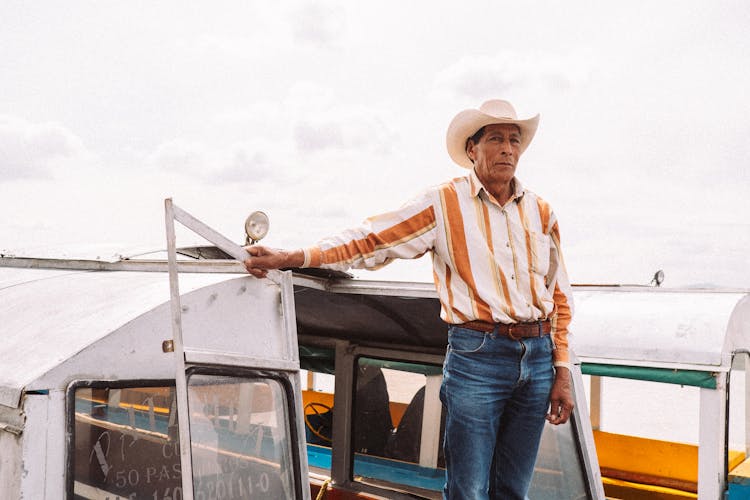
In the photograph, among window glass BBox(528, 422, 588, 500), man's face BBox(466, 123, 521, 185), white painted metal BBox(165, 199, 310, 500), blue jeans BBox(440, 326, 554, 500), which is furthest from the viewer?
window glass BBox(528, 422, 588, 500)

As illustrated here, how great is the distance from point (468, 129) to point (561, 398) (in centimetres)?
117

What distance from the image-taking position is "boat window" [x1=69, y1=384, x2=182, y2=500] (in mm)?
2348

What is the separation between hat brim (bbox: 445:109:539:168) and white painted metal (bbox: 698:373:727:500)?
2.09 meters

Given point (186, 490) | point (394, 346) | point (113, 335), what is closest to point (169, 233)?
point (113, 335)

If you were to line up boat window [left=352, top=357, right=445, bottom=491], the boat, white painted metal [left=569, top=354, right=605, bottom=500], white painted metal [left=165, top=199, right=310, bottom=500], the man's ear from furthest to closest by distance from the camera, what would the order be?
boat window [left=352, top=357, right=445, bottom=491] → white painted metal [left=569, top=354, right=605, bottom=500] → the man's ear → white painted metal [left=165, top=199, right=310, bottom=500] → the boat

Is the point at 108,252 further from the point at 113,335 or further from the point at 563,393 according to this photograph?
the point at 563,393

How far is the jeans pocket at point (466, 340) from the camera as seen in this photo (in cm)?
277

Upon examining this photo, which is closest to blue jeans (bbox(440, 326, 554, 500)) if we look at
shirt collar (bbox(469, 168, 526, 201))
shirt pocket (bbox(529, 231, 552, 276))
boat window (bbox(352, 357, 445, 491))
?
shirt pocket (bbox(529, 231, 552, 276))

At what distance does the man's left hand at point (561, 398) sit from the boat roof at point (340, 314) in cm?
78

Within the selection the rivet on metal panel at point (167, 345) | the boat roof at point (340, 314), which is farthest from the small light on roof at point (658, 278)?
the rivet on metal panel at point (167, 345)

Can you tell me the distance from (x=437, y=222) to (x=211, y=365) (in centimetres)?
105

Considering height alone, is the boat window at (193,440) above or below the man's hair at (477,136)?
below

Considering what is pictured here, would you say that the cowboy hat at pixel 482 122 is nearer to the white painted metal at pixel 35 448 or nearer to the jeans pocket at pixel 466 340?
the jeans pocket at pixel 466 340

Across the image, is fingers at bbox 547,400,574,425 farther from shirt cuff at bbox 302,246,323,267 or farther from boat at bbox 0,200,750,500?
shirt cuff at bbox 302,246,323,267
